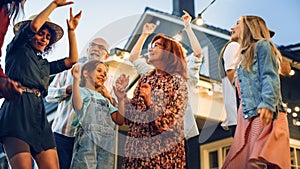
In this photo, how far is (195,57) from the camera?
2.83 metres

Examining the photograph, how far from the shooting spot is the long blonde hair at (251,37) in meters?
2.36

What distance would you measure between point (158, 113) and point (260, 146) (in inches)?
25.1

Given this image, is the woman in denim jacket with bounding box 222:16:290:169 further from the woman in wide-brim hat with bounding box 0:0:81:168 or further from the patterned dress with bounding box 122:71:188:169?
the woman in wide-brim hat with bounding box 0:0:81:168

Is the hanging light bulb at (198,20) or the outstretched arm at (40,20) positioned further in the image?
the hanging light bulb at (198,20)

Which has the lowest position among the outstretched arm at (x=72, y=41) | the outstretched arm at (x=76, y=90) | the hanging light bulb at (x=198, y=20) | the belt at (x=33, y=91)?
the belt at (x=33, y=91)

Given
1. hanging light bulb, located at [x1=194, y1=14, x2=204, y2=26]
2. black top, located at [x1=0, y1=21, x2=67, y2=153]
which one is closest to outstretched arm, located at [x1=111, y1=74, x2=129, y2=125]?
black top, located at [x1=0, y1=21, x2=67, y2=153]

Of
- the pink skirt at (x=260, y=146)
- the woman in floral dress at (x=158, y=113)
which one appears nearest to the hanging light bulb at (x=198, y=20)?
the woman in floral dress at (x=158, y=113)

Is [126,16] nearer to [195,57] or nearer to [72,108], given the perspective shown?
[195,57]

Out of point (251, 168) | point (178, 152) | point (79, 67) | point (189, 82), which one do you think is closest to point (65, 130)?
point (79, 67)

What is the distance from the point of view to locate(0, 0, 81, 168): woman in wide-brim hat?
1986 mm

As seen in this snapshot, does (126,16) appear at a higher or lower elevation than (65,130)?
higher

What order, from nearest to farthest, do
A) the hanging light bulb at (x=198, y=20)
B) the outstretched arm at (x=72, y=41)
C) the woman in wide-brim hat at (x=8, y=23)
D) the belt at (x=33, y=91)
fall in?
the woman in wide-brim hat at (x=8, y=23) → the belt at (x=33, y=91) → the outstretched arm at (x=72, y=41) → the hanging light bulb at (x=198, y=20)

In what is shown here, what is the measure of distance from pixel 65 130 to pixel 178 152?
73 cm

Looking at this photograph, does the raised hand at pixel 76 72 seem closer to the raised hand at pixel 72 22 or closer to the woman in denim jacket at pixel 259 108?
the raised hand at pixel 72 22
